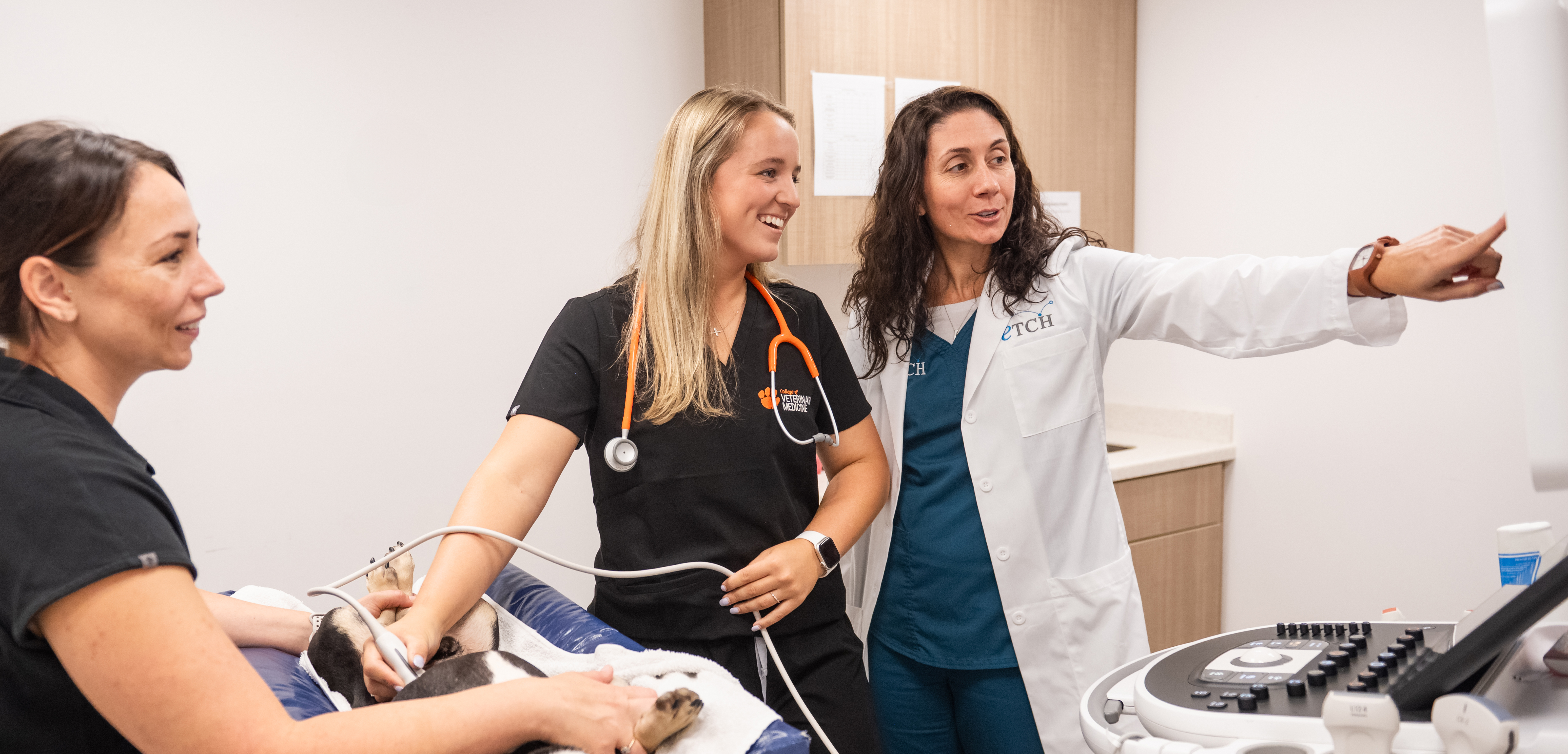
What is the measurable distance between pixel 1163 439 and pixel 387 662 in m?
2.32

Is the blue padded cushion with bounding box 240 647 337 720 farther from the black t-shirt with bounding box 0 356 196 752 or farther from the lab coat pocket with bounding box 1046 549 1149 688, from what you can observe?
the lab coat pocket with bounding box 1046 549 1149 688

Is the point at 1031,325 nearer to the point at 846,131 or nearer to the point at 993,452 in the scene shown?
the point at 993,452

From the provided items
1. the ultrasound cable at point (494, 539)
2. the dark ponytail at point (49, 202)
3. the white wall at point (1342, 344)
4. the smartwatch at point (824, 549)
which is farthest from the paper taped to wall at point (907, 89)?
the dark ponytail at point (49, 202)

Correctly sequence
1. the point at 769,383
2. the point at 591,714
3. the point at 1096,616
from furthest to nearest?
the point at 1096,616, the point at 769,383, the point at 591,714

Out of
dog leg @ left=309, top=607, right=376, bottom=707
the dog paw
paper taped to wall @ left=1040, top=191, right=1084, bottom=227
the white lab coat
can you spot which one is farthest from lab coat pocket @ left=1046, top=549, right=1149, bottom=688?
paper taped to wall @ left=1040, top=191, right=1084, bottom=227

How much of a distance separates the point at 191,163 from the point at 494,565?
51.1 inches

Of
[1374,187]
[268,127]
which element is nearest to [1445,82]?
[1374,187]

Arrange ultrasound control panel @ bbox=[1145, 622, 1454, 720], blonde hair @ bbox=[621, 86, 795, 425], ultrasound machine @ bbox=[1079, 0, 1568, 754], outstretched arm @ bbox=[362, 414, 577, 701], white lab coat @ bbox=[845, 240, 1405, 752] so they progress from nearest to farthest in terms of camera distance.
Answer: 1. ultrasound machine @ bbox=[1079, 0, 1568, 754]
2. ultrasound control panel @ bbox=[1145, 622, 1454, 720]
3. outstretched arm @ bbox=[362, 414, 577, 701]
4. blonde hair @ bbox=[621, 86, 795, 425]
5. white lab coat @ bbox=[845, 240, 1405, 752]

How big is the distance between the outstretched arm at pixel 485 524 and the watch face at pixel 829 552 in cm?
32

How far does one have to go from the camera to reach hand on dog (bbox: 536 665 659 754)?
0.83m

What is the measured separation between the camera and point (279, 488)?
213 cm

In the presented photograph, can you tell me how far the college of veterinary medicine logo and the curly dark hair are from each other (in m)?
0.32

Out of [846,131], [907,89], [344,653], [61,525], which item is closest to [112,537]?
[61,525]

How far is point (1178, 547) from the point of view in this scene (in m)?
2.62
